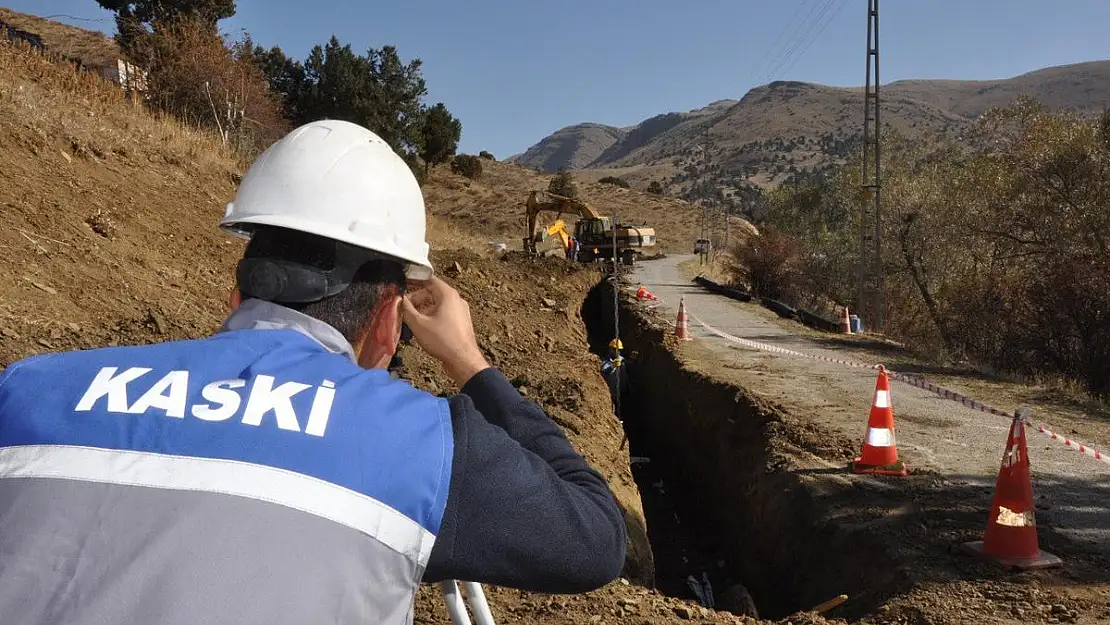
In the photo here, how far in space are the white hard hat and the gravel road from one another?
5556 millimetres

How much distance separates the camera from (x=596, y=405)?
34.2ft

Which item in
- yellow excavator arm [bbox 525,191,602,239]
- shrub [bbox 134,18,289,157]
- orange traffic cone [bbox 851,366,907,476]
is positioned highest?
shrub [bbox 134,18,289,157]

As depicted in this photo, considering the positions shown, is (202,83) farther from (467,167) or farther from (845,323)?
(467,167)

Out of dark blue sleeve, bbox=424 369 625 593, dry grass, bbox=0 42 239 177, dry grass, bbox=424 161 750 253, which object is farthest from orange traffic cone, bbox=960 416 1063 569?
dry grass, bbox=424 161 750 253

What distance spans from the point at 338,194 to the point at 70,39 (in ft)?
112

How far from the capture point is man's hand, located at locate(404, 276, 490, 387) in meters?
1.79

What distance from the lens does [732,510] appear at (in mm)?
8648

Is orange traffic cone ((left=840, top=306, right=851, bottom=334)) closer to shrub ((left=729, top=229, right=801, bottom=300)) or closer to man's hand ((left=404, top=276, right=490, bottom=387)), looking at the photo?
shrub ((left=729, top=229, right=801, bottom=300))

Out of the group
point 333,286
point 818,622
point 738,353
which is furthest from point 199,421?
point 738,353

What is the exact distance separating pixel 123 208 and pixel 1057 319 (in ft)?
46.8

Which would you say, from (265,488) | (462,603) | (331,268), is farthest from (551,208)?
(265,488)

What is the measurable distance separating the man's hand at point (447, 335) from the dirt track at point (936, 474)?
401 cm

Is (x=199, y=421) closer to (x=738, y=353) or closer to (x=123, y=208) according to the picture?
(x=123, y=208)

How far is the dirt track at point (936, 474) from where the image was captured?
5.12m
